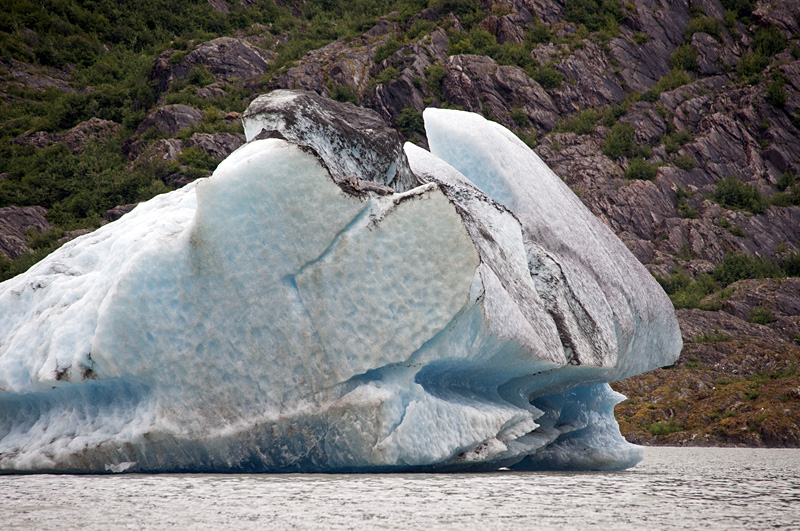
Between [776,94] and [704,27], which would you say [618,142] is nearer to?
[776,94]

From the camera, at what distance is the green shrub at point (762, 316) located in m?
22.2

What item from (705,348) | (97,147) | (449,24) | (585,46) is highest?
(449,24)

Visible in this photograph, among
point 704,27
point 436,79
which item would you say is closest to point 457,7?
point 436,79

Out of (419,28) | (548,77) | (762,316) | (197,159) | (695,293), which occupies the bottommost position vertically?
(762,316)

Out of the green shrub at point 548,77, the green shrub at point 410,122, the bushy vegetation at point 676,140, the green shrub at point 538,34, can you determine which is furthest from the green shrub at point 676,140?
the green shrub at point 410,122

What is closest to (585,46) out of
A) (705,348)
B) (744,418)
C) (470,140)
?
(705,348)

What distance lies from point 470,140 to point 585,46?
30.7 metres

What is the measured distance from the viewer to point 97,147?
29.4m

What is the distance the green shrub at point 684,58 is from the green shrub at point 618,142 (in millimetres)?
6224

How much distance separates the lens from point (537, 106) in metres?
32.4

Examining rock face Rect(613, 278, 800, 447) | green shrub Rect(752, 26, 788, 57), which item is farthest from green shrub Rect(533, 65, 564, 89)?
rock face Rect(613, 278, 800, 447)

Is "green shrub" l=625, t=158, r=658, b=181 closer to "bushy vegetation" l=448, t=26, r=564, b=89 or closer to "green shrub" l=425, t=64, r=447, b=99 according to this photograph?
"bushy vegetation" l=448, t=26, r=564, b=89

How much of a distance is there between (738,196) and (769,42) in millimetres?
11596

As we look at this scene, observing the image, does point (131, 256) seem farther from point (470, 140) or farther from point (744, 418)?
point (744, 418)
